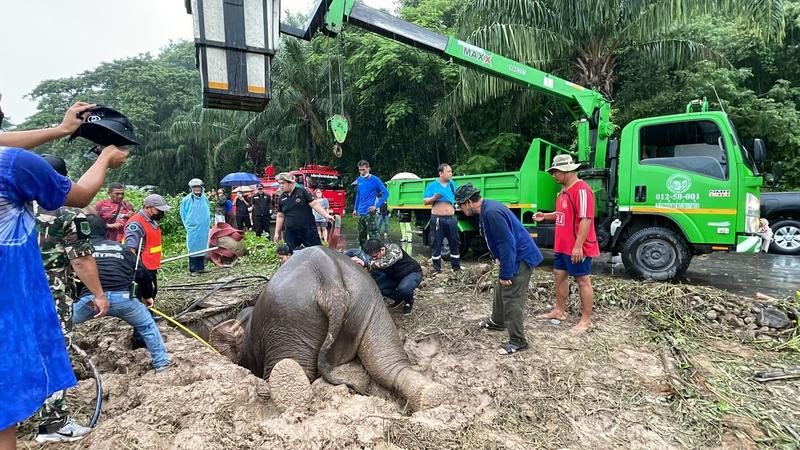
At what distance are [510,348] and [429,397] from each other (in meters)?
1.24

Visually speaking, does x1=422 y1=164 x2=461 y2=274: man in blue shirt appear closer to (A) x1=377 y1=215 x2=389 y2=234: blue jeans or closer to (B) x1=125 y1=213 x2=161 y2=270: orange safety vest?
(A) x1=377 y1=215 x2=389 y2=234: blue jeans

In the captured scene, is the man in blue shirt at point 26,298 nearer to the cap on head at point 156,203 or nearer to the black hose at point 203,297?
the cap on head at point 156,203

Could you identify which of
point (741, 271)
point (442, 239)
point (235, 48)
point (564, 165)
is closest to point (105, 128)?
point (235, 48)

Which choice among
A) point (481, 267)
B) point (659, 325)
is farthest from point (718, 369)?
point (481, 267)

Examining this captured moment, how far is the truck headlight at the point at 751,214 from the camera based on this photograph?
5.97 meters

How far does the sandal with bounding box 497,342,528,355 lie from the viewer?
3.90 meters

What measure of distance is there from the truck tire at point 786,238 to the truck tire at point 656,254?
4.45 metres

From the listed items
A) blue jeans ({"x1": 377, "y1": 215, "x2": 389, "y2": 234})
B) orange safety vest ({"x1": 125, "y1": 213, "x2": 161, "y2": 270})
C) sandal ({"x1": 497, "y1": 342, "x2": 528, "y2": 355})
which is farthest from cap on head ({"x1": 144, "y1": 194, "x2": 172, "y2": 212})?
blue jeans ({"x1": 377, "y1": 215, "x2": 389, "y2": 234})

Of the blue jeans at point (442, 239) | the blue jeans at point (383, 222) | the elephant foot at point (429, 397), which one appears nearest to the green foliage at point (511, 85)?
the blue jeans at point (383, 222)

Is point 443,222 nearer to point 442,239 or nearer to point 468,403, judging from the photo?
point 442,239

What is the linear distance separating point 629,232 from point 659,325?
2.83 m

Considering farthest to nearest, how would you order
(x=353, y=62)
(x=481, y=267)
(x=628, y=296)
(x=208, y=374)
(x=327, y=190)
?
(x=327, y=190) → (x=353, y=62) → (x=481, y=267) → (x=628, y=296) → (x=208, y=374)

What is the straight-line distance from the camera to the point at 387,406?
2.95 m

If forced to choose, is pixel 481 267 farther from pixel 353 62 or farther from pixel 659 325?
pixel 353 62
